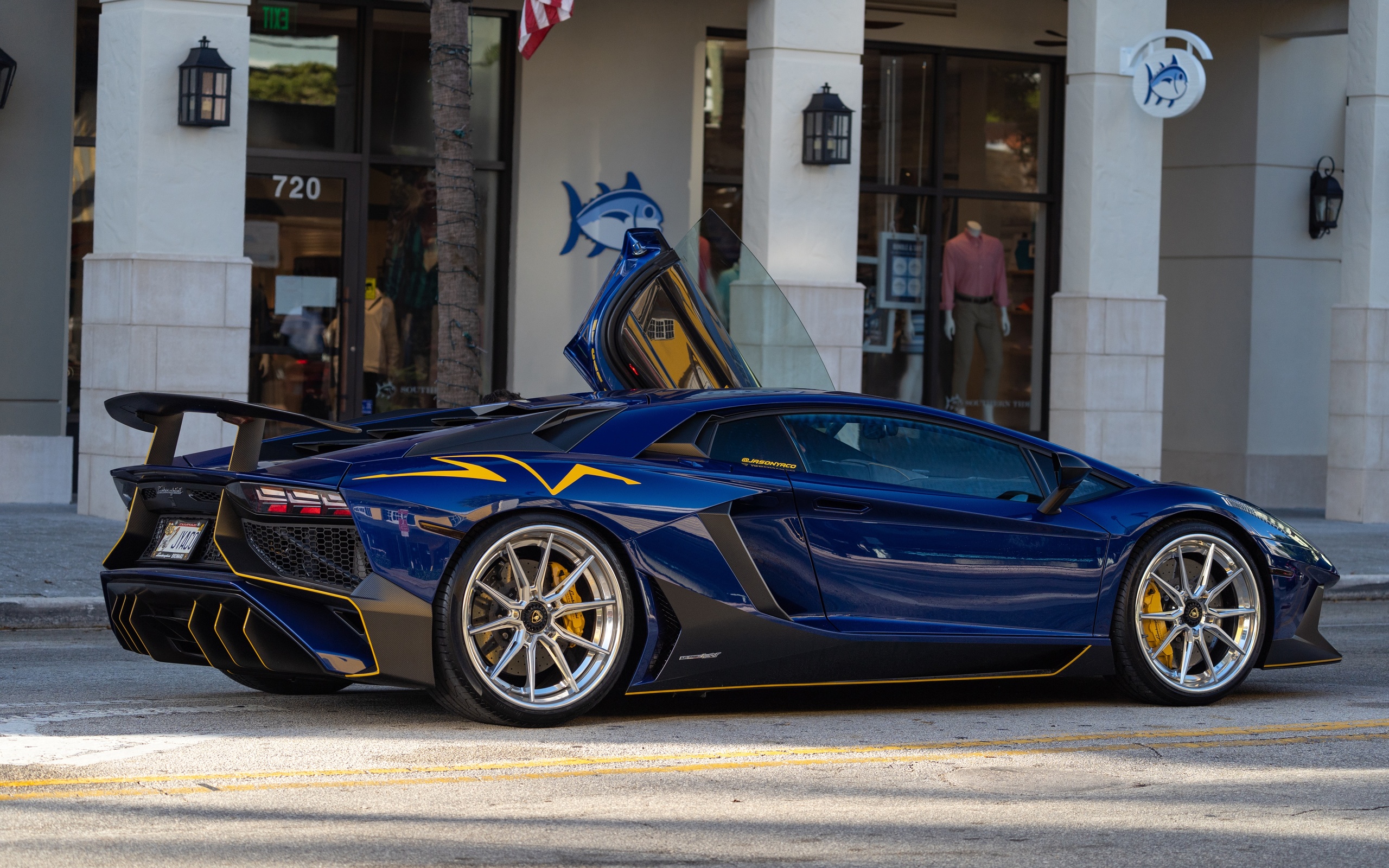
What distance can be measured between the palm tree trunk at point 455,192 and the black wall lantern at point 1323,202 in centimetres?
1035

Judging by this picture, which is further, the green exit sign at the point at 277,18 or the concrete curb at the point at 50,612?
Answer: the green exit sign at the point at 277,18

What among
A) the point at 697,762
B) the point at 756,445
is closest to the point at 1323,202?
the point at 756,445

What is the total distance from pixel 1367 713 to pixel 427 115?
452 inches

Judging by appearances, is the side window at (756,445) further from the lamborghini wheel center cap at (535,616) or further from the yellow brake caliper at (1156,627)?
the yellow brake caliper at (1156,627)

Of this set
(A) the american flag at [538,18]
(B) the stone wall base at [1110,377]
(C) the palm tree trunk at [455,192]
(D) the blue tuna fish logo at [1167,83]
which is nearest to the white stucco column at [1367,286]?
(B) the stone wall base at [1110,377]

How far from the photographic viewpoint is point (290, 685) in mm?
6566

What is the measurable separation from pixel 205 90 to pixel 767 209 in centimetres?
466

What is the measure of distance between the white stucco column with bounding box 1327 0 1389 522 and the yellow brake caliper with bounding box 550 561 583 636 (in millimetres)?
12834

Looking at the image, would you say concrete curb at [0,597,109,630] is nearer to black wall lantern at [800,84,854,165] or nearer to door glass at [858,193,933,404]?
black wall lantern at [800,84,854,165]

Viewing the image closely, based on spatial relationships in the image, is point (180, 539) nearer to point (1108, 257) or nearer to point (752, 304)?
point (752, 304)

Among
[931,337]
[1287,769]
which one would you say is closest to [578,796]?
[1287,769]

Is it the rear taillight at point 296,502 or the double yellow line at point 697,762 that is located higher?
the rear taillight at point 296,502

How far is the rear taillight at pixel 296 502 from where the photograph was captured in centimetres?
557

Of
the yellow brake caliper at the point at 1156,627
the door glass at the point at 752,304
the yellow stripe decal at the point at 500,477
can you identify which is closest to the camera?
the yellow stripe decal at the point at 500,477
